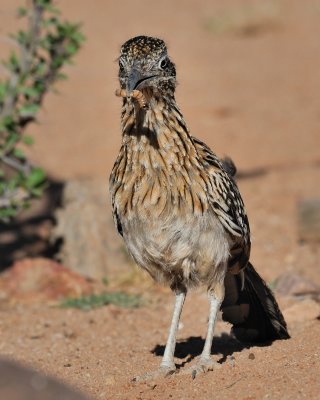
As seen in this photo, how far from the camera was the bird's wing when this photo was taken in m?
7.00

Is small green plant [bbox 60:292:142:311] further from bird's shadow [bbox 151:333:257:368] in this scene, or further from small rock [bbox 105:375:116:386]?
small rock [bbox 105:375:116:386]

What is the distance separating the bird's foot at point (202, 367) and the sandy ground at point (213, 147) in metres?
0.09

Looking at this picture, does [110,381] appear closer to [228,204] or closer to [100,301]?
[228,204]

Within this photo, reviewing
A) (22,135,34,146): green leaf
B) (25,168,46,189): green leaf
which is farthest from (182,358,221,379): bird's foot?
(22,135,34,146): green leaf

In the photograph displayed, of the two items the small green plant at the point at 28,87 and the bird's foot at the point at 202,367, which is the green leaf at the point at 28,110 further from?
the bird's foot at the point at 202,367

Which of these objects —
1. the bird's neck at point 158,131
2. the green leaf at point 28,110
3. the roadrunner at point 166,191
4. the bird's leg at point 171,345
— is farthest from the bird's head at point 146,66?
the green leaf at point 28,110

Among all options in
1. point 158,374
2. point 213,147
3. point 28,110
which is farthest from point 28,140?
point 213,147

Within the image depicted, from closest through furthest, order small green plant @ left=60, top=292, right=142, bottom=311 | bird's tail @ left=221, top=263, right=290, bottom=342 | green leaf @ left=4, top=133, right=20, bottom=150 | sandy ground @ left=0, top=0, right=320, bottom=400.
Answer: sandy ground @ left=0, top=0, right=320, bottom=400
bird's tail @ left=221, top=263, right=290, bottom=342
small green plant @ left=60, top=292, right=142, bottom=311
green leaf @ left=4, top=133, right=20, bottom=150

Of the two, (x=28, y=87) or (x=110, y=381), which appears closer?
(x=110, y=381)

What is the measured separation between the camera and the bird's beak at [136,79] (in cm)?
650

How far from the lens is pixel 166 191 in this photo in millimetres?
6840

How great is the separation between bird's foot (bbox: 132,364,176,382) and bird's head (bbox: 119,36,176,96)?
203cm

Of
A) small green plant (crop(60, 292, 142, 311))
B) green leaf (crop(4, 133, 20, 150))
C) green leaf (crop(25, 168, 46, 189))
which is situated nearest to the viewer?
small green plant (crop(60, 292, 142, 311))

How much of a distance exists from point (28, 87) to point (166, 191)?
4.52 metres
